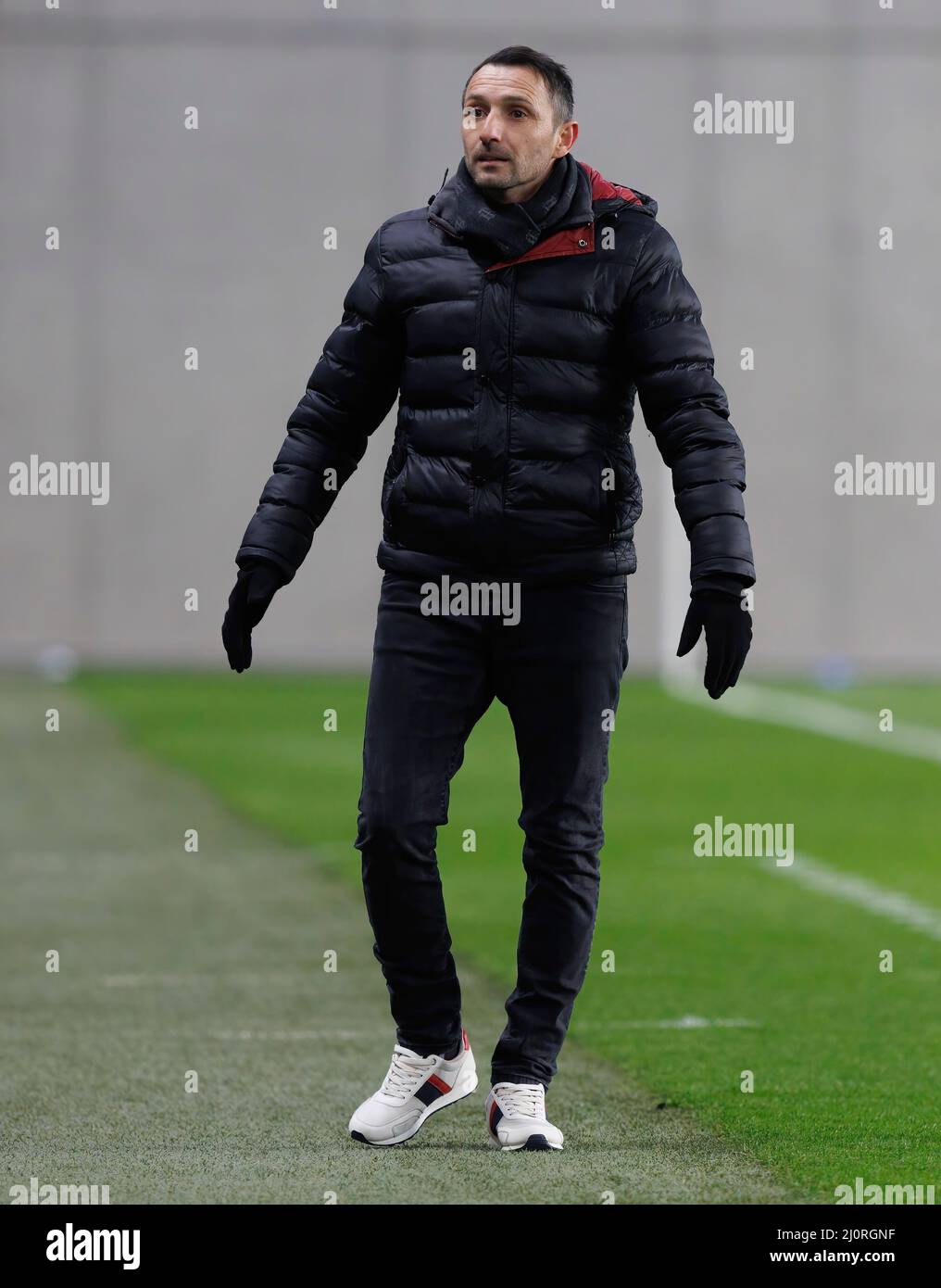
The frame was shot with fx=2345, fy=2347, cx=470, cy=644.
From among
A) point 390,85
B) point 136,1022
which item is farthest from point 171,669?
point 136,1022

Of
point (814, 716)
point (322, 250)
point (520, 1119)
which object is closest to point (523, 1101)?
point (520, 1119)

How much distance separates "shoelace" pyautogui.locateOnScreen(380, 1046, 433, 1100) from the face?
1.65 m

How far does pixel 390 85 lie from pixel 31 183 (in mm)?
3399

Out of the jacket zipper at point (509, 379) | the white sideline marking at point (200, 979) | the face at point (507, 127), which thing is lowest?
the white sideline marking at point (200, 979)

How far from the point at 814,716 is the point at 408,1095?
40.5 ft

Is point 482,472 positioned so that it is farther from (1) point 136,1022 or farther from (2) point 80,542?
(2) point 80,542

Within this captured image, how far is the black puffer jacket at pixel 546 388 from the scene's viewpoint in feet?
14.0

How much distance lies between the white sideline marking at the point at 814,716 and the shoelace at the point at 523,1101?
9034 millimetres

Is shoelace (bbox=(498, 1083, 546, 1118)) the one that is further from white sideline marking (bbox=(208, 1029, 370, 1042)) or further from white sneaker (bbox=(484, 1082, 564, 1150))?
white sideline marking (bbox=(208, 1029, 370, 1042))

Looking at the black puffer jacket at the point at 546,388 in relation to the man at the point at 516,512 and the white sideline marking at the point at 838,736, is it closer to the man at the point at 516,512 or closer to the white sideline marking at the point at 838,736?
the man at the point at 516,512

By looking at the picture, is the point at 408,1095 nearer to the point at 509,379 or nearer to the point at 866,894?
the point at 509,379

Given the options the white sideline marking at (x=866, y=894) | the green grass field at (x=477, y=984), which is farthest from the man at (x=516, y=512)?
the white sideline marking at (x=866, y=894)

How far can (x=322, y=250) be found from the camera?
21.6 meters

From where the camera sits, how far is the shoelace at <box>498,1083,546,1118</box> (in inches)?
173
